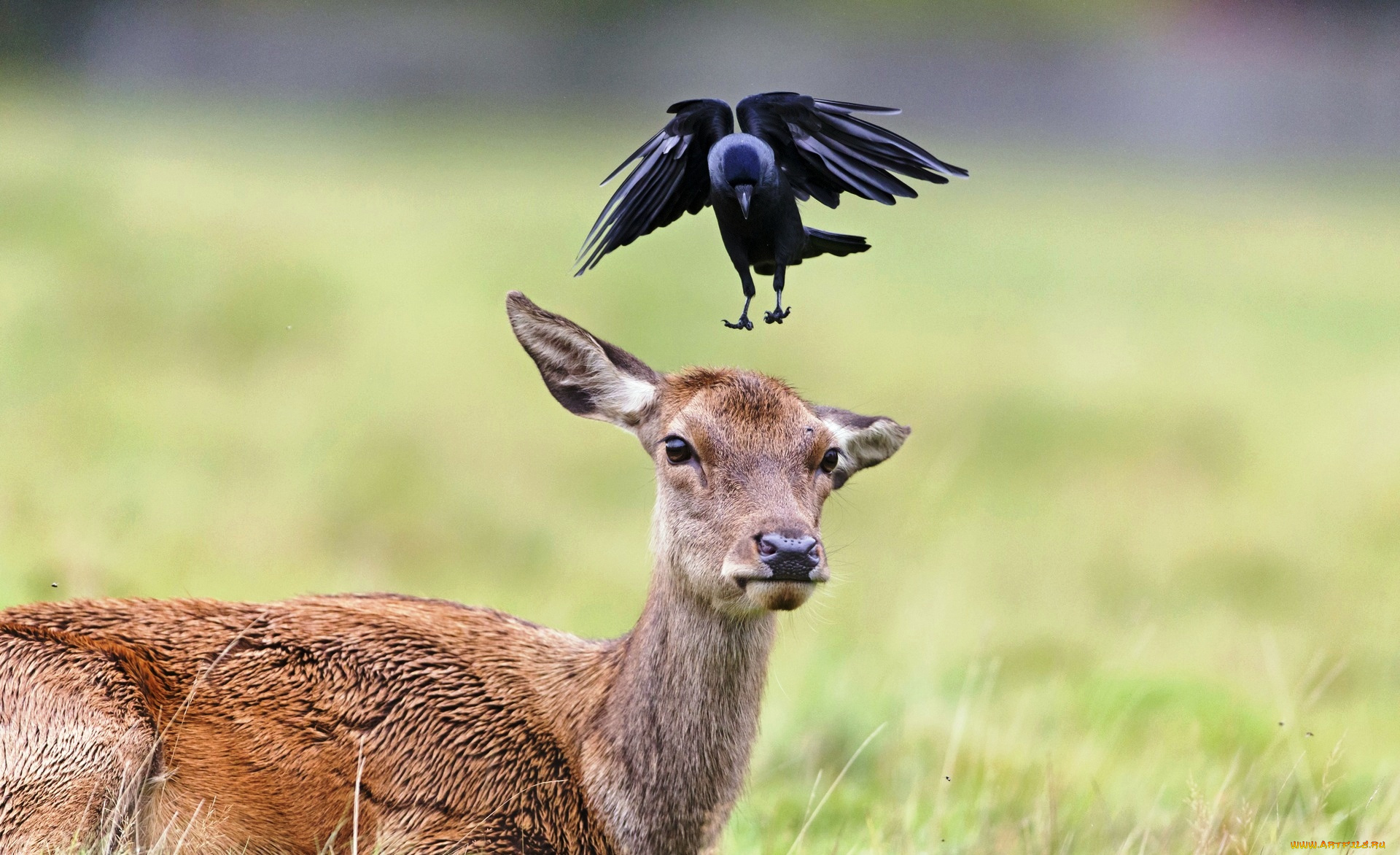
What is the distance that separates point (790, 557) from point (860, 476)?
982cm

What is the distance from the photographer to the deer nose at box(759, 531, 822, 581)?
17.3 feet

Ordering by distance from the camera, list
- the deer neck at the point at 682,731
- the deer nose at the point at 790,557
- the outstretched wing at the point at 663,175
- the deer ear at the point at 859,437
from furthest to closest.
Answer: the deer ear at the point at 859,437
the deer neck at the point at 682,731
the deer nose at the point at 790,557
the outstretched wing at the point at 663,175

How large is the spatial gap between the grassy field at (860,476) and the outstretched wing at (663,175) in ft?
5.93

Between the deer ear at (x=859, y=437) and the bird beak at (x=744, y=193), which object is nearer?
the bird beak at (x=744, y=193)

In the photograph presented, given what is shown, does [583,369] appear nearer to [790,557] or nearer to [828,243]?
[790,557]

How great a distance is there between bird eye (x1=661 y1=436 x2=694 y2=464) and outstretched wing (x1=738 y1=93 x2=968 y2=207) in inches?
46.8

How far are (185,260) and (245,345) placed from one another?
2678 mm

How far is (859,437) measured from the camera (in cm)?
635

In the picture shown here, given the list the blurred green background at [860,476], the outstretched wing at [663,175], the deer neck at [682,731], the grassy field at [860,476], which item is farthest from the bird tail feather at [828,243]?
the blurred green background at [860,476]

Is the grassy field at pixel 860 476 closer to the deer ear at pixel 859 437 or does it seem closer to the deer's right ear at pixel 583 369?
the deer ear at pixel 859 437

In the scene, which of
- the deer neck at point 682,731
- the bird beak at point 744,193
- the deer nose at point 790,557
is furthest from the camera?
the deer neck at point 682,731

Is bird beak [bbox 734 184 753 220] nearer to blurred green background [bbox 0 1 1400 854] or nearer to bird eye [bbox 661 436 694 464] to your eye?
bird eye [bbox 661 436 694 464]

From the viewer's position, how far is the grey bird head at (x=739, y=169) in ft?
15.0

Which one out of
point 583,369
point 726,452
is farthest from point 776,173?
point 583,369
